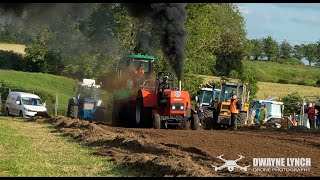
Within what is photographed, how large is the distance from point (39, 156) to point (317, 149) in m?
8.06

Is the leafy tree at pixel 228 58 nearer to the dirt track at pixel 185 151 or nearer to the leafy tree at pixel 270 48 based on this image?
the leafy tree at pixel 270 48

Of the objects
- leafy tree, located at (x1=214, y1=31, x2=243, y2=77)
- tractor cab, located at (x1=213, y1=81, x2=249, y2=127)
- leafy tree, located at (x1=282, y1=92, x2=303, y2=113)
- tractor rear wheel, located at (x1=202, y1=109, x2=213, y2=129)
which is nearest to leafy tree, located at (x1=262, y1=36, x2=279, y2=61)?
leafy tree, located at (x1=214, y1=31, x2=243, y2=77)

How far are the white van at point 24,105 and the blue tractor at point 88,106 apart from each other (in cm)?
Result: 279

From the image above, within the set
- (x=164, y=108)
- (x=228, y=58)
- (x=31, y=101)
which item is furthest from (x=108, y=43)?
(x=228, y=58)

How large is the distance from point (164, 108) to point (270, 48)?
98.3 metres

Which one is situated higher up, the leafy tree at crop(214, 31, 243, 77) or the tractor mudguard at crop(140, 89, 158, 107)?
the leafy tree at crop(214, 31, 243, 77)

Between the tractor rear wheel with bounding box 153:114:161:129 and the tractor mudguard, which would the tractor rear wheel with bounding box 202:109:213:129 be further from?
the tractor rear wheel with bounding box 153:114:161:129

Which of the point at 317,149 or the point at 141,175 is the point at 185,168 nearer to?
the point at 141,175

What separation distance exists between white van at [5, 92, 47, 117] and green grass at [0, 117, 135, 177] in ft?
53.4

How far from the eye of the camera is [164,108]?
26.6 m

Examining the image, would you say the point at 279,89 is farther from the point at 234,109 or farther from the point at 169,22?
the point at 169,22

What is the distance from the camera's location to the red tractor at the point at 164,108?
2628 cm

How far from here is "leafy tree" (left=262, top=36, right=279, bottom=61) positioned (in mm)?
120938

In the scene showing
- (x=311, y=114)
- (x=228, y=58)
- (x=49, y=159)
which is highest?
(x=228, y=58)
